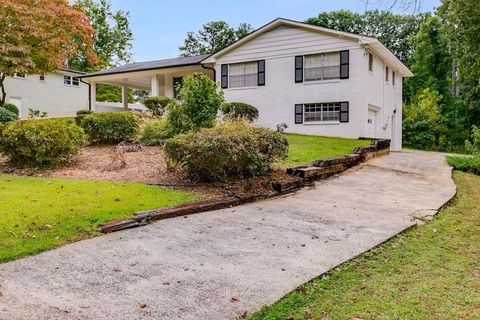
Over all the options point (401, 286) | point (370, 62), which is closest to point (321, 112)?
point (370, 62)

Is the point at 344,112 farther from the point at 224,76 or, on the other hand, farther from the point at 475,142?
the point at 224,76

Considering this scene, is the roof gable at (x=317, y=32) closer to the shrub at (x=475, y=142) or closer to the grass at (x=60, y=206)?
the shrub at (x=475, y=142)

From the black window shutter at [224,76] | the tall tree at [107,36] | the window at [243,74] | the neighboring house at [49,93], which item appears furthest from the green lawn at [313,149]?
the tall tree at [107,36]

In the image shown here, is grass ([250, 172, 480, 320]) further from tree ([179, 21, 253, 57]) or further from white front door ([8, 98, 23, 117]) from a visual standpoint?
tree ([179, 21, 253, 57])

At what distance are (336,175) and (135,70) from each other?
16300 mm

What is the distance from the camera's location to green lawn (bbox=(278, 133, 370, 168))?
1049 centimetres

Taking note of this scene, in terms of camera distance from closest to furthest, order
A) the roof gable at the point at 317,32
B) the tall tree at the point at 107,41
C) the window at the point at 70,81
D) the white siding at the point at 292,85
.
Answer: the roof gable at the point at 317,32 → the white siding at the point at 292,85 → the window at the point at 70,81 → the tall tree at the point at 107,41

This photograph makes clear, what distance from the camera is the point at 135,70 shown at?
75.5 feet

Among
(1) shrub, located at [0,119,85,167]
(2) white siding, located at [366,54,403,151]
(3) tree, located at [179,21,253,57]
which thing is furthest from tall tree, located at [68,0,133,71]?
(1) shrub, located at [0,119,85,167]

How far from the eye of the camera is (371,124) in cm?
1884

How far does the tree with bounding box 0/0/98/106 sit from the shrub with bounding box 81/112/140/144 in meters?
4.98

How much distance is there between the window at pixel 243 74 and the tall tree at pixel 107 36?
2273 cm

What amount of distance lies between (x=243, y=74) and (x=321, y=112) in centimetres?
439

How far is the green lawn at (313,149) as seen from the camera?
1049 cm
